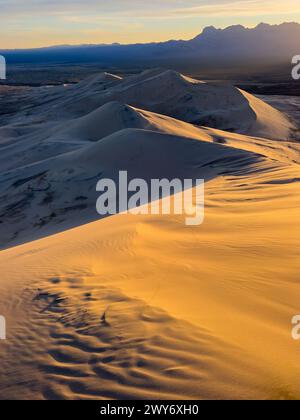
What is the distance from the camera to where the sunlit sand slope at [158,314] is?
2.62 meters

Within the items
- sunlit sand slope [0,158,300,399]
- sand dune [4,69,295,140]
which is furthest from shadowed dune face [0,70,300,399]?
sand dune [4,69,295,140]

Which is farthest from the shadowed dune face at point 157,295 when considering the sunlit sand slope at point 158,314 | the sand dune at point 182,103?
the sand dune at point 182,103

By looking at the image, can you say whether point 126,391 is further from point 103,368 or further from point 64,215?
point 64,215

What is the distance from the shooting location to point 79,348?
3057mm

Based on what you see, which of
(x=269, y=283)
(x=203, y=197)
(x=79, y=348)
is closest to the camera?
(x=79, y=348)

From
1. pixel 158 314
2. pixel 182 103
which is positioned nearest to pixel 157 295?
pixel 158 314

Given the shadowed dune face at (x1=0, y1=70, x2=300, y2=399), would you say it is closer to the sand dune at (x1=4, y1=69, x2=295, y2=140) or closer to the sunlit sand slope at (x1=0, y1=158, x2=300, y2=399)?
the sunlit sand slope at (x1=0, y1=158, x2=300, y2=399)

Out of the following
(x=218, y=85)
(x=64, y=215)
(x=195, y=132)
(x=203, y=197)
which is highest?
(x=218, y=85)

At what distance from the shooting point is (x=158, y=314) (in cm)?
329

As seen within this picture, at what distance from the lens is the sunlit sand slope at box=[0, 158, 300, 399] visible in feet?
8.61

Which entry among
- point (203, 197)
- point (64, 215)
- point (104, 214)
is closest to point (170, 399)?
point (203, 197)

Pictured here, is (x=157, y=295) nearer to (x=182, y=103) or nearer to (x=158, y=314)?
(x=158, y=314)

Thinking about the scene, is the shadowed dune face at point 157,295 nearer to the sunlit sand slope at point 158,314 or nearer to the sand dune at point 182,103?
the sunlit sand slope at point 158,314

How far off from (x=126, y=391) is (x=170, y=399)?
250 millimetres
